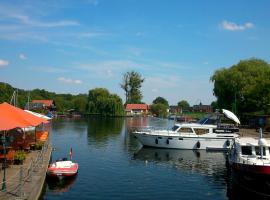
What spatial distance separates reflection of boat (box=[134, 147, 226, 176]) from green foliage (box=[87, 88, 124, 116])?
352ft

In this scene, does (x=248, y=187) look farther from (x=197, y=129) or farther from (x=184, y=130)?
(x=184, y=130)

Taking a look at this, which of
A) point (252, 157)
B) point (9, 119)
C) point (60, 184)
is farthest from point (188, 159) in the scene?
point (9, 119)

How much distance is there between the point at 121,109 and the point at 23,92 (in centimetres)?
5257

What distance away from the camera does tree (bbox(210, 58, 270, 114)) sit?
2944 inches

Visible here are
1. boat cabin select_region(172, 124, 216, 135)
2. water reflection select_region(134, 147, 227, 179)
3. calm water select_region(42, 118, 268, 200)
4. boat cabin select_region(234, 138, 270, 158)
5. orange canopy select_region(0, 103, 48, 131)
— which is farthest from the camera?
boat cabin select_region(172, 124, 216, 135)

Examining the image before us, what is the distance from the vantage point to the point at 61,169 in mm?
27344

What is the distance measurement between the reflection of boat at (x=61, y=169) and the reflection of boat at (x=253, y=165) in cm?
1155

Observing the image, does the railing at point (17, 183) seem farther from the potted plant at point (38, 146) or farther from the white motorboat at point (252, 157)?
the white motorboat at point (252, 157)

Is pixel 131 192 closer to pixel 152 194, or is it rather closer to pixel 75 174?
pixel 152 194

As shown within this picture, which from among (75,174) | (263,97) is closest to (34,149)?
(75,174)

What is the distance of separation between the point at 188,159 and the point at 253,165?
17103mm

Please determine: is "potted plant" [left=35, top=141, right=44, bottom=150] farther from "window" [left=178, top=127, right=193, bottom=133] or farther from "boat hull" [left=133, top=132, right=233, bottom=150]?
"window" [left=178, top=127, right=193, bottom=133]

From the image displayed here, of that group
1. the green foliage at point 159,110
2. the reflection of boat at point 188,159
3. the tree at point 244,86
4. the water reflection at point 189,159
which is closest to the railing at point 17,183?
the water reflection at point 189,159

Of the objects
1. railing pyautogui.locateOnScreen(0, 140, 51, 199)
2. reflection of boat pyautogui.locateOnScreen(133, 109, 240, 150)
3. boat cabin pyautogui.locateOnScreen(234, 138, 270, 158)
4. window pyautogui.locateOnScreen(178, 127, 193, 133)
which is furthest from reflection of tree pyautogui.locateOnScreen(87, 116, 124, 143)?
boat cabin pyautogui.locateOnScreen(234, 138, 270, 158)
